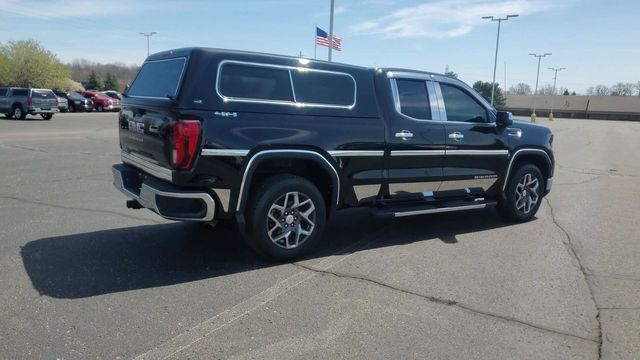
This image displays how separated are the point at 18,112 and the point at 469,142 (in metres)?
28.3

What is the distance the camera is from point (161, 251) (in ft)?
17.6

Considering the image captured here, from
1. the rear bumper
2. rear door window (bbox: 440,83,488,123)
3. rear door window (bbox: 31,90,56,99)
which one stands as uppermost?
rear door window (bbox: 440,83,488,123)

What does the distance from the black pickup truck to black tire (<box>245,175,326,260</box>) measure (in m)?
0.01

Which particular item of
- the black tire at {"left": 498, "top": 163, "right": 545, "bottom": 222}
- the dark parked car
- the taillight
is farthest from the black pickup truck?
the dark parked car

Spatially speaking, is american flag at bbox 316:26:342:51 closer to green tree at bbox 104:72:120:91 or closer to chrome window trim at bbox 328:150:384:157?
chrome window trim at bbox 328:150:384:157

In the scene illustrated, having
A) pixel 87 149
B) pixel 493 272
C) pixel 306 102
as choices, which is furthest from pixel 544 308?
pixel 87 149

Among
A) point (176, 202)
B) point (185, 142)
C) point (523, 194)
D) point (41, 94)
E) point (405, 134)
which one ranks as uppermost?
point (41, 94)

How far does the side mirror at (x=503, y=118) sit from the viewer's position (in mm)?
6676

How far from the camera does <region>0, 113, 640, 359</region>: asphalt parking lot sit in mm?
3510

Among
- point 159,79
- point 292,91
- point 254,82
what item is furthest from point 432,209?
point 159,79

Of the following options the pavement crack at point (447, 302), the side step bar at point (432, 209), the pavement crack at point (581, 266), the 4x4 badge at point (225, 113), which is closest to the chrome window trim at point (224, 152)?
the 4x4 badge at point (225, 113)

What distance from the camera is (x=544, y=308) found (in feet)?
13.8

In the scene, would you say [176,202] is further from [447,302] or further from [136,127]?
[447,302]

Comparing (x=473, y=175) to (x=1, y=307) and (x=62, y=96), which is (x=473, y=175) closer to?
(x=1, y=307)
